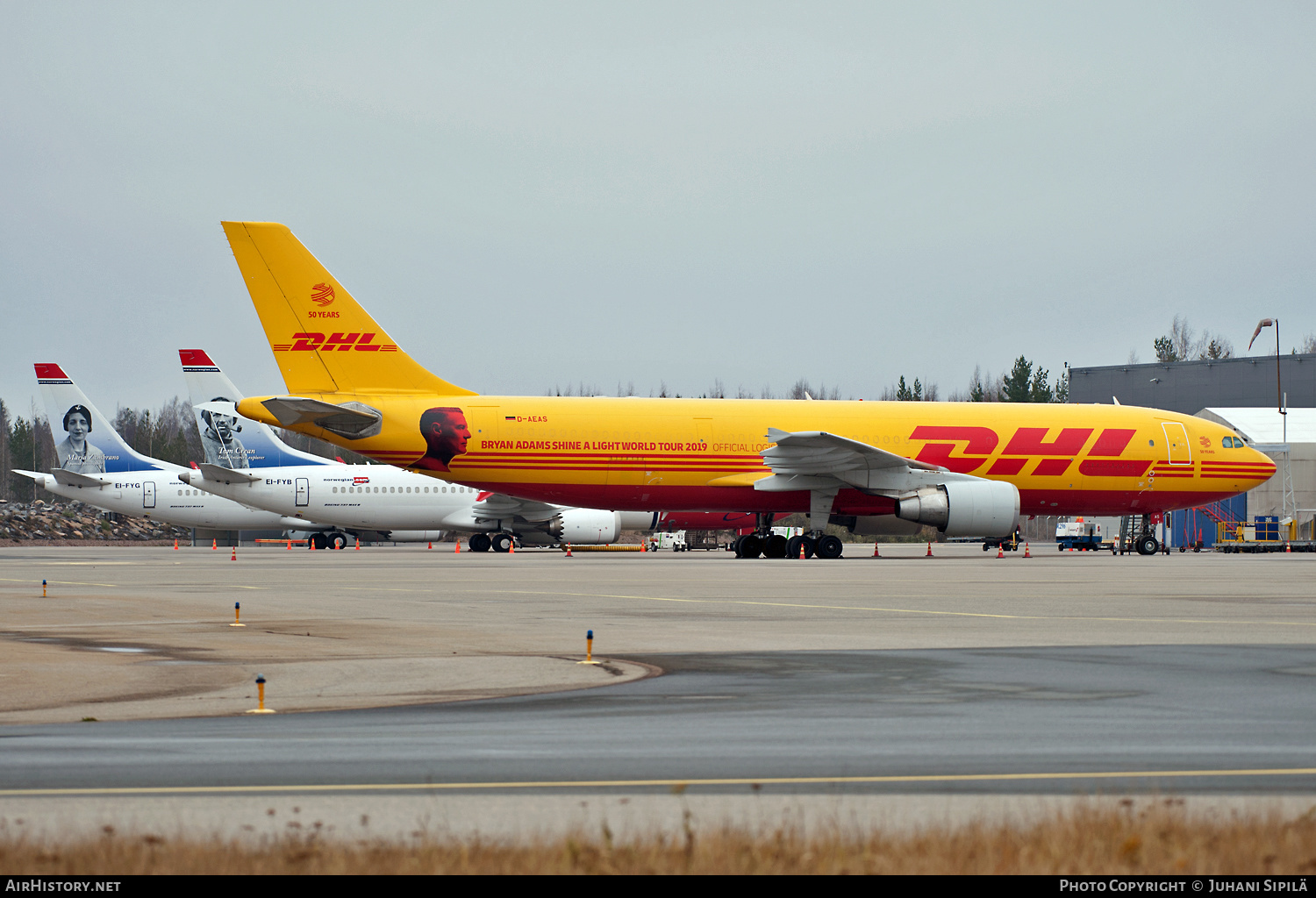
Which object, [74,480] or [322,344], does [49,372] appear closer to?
[74,480]

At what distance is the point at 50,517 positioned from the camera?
314 ft

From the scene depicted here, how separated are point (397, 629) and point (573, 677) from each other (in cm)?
515

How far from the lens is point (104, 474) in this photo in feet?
204

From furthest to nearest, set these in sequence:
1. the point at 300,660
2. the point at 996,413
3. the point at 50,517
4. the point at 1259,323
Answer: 1. the point at 50,517
2. the point at 1259,323
3. the point at 996,413
4. the point at 300,660

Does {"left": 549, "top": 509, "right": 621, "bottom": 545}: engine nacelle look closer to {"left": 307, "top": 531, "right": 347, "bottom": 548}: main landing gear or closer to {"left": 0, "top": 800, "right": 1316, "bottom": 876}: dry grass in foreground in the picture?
{"left": 307, "top": 531, "right": 347, "bottom": 548}: main landing gear

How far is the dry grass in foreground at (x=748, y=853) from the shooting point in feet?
14.7

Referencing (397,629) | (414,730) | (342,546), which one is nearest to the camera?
(414,730)

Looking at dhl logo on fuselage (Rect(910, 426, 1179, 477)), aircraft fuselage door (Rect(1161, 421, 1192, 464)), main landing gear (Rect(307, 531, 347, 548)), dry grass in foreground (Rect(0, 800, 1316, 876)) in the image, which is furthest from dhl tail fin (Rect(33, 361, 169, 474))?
dry grass in foreground (Rect(0, 800, 1316, 876))

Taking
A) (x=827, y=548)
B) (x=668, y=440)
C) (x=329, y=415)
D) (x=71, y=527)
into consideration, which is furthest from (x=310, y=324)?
(x=71, y=527)

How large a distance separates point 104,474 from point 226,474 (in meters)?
9.34

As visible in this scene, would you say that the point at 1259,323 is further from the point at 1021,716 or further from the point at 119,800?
the point at 119,800

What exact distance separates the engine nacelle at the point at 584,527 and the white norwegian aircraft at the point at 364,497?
4cm

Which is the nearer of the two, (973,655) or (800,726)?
(800,726)

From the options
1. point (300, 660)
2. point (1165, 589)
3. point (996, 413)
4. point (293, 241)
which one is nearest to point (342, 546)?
point (293, 241)
